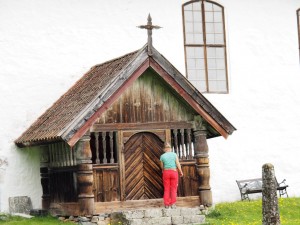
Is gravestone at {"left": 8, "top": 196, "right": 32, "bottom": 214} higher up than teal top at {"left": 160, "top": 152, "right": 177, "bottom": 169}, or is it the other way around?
teal top at {"left": 160, "top": 152, "right": 177, "bottom": 169}

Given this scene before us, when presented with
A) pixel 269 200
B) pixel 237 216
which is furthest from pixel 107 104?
pixel 269 200

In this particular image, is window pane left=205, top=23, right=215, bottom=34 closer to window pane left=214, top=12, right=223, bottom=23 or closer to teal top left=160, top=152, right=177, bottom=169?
window pane left=214, top=12, right=223, bottom=23

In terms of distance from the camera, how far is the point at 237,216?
21.7 meters

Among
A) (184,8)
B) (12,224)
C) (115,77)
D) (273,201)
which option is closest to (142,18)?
(184,8)

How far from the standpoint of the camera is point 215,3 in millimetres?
26562

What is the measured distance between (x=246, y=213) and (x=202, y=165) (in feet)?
5.31

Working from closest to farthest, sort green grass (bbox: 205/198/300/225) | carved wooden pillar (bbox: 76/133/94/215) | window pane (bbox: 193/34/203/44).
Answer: green grass (bbox: 205/198/300/225) → carved wooden pillar (bbox: 76/133/94/215) → window pane (bbox: 193/34/203/44)

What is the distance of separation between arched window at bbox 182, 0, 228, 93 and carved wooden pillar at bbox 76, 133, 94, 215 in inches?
251

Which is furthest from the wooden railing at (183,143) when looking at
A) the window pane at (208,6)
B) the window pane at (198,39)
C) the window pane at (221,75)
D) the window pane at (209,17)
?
the window pane at (208,6)

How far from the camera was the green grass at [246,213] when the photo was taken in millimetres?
20500

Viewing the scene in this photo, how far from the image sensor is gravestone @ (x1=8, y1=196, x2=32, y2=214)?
912 inches

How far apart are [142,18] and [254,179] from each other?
5.66 m

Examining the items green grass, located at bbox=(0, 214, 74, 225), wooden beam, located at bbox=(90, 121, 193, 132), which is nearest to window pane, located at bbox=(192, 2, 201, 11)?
wooden beam, located at bbox=(90, 121, 193, 132)

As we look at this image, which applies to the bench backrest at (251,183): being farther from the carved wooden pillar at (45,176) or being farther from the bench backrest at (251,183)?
the carved wooden pillar at (45,176)
